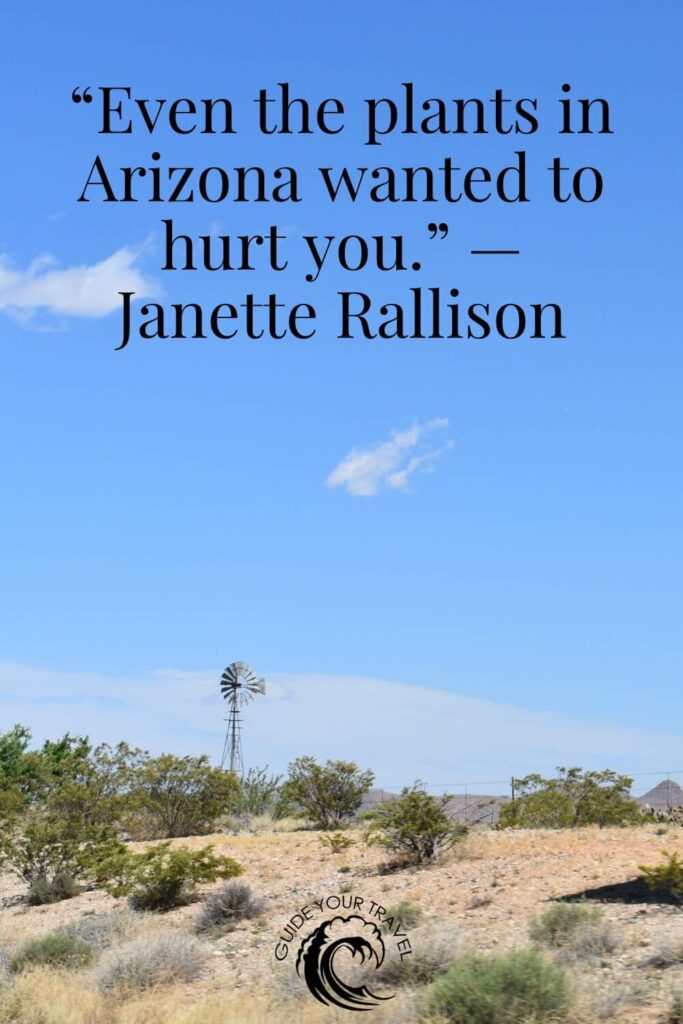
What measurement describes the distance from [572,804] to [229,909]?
1883 cm

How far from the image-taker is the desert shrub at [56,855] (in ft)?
94.4

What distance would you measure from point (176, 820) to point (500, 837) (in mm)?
14001

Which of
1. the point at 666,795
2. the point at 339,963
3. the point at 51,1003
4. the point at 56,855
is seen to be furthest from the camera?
the point at 666,795

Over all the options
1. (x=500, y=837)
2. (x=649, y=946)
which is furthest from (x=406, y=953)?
(x=500, y=837)

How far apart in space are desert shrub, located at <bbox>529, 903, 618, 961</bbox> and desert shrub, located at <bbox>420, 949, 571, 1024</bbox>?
2.53 m

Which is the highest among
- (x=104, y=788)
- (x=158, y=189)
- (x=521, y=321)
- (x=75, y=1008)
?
(x=158, y=189)

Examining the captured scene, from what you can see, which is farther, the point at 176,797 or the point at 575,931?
the point at 176,797

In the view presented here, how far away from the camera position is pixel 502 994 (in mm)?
13938

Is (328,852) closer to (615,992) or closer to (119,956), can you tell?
(119,956)

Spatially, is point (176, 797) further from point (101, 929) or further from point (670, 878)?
point (670, 878)

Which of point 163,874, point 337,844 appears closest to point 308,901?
point 163,874

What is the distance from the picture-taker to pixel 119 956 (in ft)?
59.5

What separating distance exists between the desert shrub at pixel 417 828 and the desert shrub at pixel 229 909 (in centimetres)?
424

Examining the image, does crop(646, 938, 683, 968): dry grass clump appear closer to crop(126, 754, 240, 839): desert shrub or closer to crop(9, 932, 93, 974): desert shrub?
crop(9, 932, 93, 974): desert shrub
